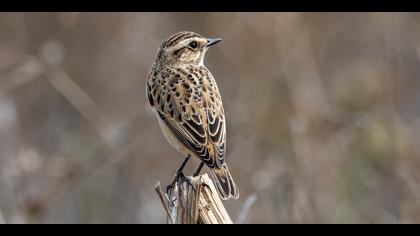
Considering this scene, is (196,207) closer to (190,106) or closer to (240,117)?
(190,106)

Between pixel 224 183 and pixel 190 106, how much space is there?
937 mm

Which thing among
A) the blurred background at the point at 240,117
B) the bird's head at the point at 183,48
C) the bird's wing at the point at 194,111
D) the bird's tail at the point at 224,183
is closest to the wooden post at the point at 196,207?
the bird's tail at the point at 224,183

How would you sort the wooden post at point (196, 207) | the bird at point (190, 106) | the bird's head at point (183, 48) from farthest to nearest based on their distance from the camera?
the bird's head at point (183, 48), the bird at point (190, 106), the wooden post at point (196, 207)

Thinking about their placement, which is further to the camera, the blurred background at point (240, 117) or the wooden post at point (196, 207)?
the blurred background at point (240, 117)

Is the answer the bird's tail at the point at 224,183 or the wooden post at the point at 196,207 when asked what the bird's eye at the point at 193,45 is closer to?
the bird's tail at the point at 224,183

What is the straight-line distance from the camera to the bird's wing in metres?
6.75

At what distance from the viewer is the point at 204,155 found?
261 inches

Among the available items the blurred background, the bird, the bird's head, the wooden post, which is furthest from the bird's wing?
the wooden post

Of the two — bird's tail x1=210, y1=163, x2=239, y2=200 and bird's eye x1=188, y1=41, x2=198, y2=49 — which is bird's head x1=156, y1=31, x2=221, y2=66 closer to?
bird's eye x1=188, y1=41, x2=198, y2=49

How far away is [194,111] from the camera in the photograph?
23.0 feet

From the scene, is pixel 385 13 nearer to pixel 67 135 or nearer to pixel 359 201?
pixel 359 201

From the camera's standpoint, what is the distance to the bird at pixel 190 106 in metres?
6.64
